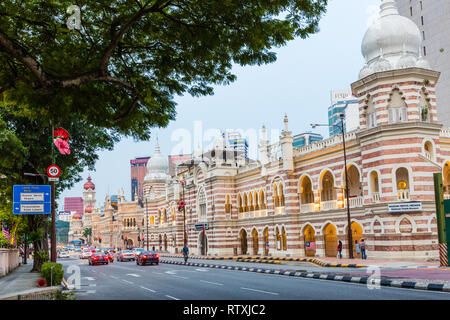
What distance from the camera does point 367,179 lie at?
1224 inches

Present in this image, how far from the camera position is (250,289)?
17500 mm

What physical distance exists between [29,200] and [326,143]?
929 inches

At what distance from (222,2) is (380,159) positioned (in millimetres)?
Answer: 21955

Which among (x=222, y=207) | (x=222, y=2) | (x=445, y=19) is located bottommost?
(x=222, y=207)

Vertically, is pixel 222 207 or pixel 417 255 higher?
pixel 222 207

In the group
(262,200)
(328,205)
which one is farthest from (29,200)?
(262,200)

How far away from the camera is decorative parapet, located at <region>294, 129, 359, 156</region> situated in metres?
33.6

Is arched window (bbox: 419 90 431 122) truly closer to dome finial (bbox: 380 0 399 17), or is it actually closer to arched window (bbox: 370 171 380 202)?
arched window (bbox: 370 171 380 202)

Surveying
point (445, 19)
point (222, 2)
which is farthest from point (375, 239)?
point (445, 19)

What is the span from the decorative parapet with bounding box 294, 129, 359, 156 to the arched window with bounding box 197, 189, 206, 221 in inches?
699

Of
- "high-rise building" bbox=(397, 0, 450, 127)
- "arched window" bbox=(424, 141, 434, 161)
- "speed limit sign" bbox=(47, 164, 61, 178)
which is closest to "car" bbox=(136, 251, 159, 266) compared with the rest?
"speed limit sign" bbox=(47, 164, 61, 178)
